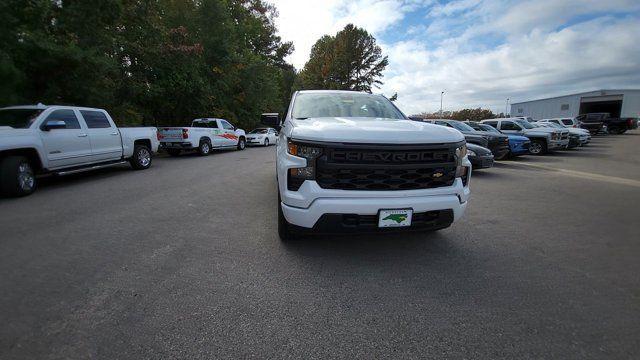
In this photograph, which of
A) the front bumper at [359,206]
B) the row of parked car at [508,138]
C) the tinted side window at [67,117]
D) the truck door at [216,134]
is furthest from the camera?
the truck door at [216,134]

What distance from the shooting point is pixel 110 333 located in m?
2.09

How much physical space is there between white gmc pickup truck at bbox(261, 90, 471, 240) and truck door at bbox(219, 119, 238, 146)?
14294 mm

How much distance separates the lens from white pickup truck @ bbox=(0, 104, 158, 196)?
584cm

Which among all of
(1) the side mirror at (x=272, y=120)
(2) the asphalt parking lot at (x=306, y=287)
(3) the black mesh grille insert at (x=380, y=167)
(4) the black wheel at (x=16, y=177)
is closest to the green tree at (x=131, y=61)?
(4) the black wheel at (x=16, y=177)

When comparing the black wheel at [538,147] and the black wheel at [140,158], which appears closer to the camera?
the black wheel at [140,158]

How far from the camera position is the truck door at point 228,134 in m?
16.5

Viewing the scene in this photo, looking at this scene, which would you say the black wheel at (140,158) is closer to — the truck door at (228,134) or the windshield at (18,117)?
the windshield at (18,117)

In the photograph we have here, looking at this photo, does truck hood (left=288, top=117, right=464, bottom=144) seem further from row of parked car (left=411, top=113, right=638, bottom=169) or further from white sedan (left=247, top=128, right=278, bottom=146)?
white sedan (left=247, top=128, right=278, bottom=146)

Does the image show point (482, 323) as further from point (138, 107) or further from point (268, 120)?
point (138, 107)

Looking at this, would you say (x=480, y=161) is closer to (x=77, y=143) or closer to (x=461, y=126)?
(x=461, y=126)

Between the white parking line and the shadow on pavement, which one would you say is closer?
the shadow on pavement

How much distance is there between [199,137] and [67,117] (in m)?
6.91

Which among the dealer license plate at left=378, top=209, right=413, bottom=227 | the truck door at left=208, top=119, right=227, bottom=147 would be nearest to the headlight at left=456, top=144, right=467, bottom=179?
the dealer license plate at left=378, top=209, right=413, bottom=227

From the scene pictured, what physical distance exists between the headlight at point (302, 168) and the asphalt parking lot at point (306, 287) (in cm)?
85
